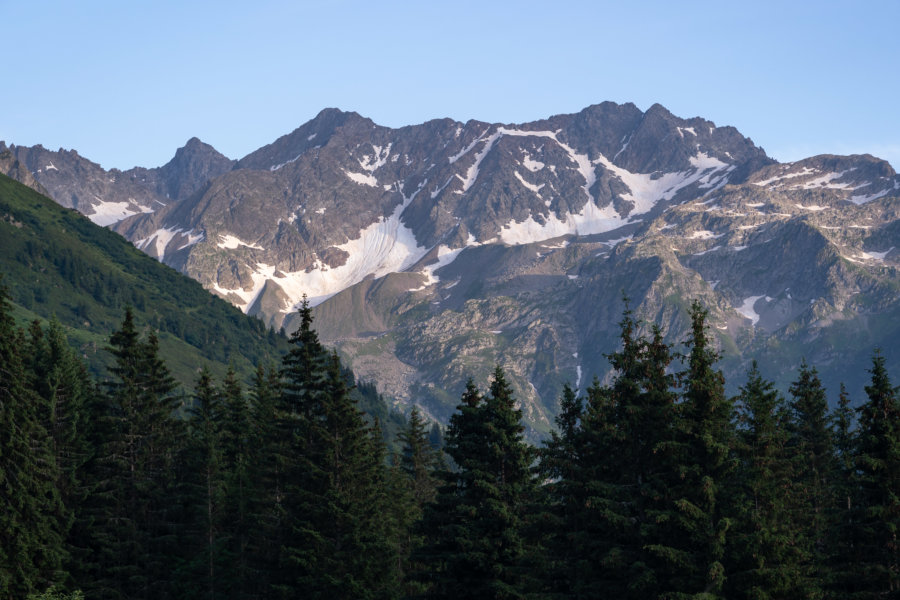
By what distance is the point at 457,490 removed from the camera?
5228 cm

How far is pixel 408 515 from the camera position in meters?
82.3

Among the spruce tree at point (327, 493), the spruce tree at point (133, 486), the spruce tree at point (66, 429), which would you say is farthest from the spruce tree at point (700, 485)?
the spruce tree at point (66, 429)

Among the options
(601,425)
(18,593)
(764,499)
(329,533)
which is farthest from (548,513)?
(18,593)

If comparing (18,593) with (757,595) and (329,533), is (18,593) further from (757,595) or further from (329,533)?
(757,595)

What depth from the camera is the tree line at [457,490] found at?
129 feet

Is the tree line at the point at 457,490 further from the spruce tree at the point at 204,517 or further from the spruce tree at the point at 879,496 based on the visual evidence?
the spruce tree at the point at 204,517

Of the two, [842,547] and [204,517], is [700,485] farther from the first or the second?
[204,517]

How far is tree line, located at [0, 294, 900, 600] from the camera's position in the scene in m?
39.2

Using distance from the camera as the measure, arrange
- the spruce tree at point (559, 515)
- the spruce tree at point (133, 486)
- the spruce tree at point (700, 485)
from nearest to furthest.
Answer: the spruce tree at point (700, 485), the spruce tree at point (559, 515), the spruce tree at point (133, 486)

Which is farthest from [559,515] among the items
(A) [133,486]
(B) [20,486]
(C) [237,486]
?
(A) [133,486]

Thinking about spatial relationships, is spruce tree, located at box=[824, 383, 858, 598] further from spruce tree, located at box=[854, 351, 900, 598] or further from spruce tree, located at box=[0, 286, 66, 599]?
spruce tree, located at box=[0, 286, 66, 599]

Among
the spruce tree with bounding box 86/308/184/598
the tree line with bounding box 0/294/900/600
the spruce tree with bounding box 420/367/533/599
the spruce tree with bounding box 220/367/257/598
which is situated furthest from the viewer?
the spruce tree with bounding box 220/367/257/598

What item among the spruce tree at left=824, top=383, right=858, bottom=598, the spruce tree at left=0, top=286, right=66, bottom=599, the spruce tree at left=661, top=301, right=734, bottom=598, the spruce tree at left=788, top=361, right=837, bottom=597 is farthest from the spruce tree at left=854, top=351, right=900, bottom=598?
the spruce tree at left=0, top=286, right=66, bottom=599

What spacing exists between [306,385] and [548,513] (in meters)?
20.6
